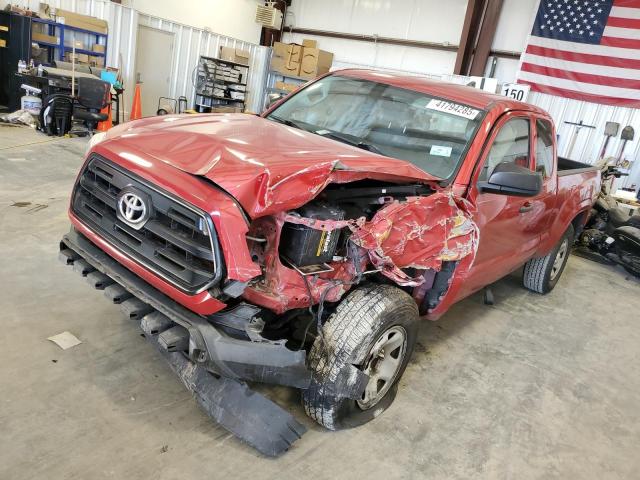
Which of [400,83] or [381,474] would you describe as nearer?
[381,474]

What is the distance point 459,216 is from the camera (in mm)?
2602

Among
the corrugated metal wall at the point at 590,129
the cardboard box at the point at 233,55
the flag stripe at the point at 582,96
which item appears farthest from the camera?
the cardboard box at the point at 233,55

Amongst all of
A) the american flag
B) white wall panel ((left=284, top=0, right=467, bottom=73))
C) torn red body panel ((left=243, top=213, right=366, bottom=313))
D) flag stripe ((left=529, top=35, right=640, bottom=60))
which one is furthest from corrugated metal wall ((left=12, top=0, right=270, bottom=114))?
torn red body panel ((left=243, top=213, right=366, bottom=313))

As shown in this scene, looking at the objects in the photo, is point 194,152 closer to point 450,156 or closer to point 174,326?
point 174,326

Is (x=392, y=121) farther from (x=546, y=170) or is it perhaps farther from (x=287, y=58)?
(x=287, y=58)

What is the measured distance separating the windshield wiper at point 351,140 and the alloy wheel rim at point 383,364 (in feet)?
3.35

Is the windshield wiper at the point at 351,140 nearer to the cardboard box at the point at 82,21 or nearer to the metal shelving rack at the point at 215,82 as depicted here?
the cardboard box at the point at 82,21

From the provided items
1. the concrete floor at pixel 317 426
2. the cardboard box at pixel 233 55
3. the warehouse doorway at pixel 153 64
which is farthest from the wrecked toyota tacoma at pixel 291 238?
the cardboard box at pixel 233 55

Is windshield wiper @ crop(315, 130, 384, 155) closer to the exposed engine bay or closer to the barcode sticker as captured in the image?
the barcode sticker

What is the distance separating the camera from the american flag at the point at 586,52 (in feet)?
30.4

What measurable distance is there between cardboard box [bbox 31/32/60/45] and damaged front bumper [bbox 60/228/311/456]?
364 inches

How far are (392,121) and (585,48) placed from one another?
345 inches

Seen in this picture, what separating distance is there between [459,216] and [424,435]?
45.0 inches

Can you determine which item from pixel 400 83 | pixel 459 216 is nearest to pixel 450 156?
pixel 459 216
